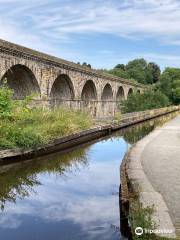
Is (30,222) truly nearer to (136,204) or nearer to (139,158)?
(136,204)

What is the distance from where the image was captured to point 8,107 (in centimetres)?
1315

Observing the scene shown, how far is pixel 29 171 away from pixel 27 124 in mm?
4073

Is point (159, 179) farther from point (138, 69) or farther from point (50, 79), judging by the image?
point (138, 69)

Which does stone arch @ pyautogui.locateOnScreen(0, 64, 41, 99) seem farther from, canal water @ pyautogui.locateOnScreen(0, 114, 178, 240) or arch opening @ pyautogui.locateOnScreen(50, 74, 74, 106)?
canal water @ pyautogui.locateOnScreen(0, 114, 178, 240)

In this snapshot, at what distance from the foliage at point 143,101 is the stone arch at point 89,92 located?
10.5ft

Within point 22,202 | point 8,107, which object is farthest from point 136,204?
point 8,107

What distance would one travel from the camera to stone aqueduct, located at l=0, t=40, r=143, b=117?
1975cm

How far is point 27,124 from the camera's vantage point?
14430 mm

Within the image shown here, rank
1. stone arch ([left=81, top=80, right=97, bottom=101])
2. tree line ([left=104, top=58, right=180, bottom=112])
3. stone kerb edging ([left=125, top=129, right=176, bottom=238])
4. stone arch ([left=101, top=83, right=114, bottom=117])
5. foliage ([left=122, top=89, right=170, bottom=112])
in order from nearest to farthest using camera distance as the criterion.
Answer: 1. stone kerb edging ([left=125, top=129, right=176, bottom=238])
2. stone arch ([left=81, top=80, right=97, bottom=101])
3. foliage ([left=122, top=89, right=170, bottom=112])
4. tree line ([left=104, top=58, right=180, bottom=112])
5. stone arch ([left=101, top=83, right=114, bottom=117])

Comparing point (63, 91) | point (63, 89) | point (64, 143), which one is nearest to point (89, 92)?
point (63, 91)

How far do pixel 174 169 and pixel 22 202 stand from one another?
3351 mm

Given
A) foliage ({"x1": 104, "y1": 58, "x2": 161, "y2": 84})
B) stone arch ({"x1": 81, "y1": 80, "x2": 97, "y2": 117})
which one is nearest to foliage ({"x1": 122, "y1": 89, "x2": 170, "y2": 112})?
stone arch ({"x1": 81, "y1": 80, "x2": 97, "y2": 117})

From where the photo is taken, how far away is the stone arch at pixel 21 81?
21.2 meters

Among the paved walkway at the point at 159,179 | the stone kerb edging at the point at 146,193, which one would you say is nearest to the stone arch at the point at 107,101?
the paved walkway at the point at 159,179
